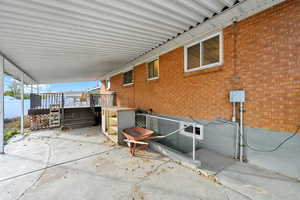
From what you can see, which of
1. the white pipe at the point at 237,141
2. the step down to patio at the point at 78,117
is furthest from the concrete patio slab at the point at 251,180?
the step down to patio at the point at 78,117

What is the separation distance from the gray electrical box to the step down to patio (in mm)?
7661

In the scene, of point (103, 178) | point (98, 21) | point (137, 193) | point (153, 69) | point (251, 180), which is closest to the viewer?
point (137, 193)

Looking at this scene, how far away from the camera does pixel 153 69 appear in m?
5.73

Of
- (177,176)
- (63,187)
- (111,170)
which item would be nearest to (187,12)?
(177,176)

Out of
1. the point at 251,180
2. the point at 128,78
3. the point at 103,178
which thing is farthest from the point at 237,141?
the point at 128,78

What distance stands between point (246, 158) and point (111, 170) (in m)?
3.20

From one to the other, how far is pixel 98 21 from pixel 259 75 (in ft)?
12.9

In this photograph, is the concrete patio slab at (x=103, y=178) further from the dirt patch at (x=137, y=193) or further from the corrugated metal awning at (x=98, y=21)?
the corrugated metal awning at (x=98, y=21)

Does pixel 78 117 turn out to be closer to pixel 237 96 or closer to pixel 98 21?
pixel 98 21

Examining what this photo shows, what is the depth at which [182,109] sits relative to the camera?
13.9ft

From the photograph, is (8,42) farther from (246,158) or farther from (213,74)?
(246,158)

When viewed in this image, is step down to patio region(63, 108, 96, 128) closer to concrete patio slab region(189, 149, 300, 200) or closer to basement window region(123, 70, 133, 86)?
basement window region(123, 70, 133, 86)

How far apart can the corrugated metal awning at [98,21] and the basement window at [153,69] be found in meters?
1.14

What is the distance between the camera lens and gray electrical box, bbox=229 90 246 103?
2.78 m
